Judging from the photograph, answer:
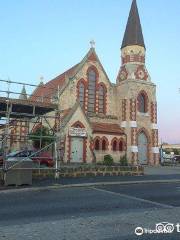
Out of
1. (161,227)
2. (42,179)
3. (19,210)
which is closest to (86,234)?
(161,227)

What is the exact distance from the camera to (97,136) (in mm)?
38188

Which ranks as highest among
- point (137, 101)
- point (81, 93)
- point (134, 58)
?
point (134, 58)

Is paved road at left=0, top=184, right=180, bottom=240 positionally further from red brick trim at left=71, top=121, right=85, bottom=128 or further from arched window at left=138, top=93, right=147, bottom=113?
arched window at left=138, top=93, right=147, bottom=113

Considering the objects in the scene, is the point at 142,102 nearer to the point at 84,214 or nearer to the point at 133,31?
the point at 133,31

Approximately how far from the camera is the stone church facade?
37.0m

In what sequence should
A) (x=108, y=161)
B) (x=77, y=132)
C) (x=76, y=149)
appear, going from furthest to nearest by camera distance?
(x=76, y=149)
(x=77, y=132)
(x=108, y=161)

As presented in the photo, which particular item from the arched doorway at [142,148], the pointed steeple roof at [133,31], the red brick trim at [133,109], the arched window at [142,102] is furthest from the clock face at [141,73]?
the arched doorway at [142,148]

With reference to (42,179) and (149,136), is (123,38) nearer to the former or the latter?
A: (149,136)

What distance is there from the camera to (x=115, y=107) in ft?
139

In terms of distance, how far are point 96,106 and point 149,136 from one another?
25.4 feet

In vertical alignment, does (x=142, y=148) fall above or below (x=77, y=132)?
below

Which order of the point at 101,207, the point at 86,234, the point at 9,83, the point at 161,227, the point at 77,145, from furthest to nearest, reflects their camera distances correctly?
the point at 77,145
the point at 9,83
the point at 101,207
the point at 161,227
the point at 86,234

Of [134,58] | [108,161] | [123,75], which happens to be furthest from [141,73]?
[108,161]

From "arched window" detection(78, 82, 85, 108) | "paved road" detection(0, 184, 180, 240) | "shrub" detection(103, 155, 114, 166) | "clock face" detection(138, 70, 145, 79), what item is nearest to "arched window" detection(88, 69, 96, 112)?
"arched window" detection(78, 82, 85, 108)
